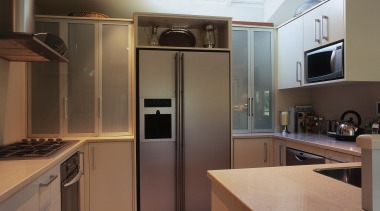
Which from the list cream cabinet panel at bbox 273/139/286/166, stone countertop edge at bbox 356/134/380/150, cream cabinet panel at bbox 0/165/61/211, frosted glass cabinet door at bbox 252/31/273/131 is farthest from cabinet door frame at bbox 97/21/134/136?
stone countertop edge at bbox 356/134/380/150

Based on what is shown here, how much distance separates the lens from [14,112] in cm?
245

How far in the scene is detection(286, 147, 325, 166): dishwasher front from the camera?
7.75 feet

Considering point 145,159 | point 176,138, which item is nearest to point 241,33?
point 176,138

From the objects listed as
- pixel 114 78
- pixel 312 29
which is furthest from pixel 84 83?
pixel 312 29

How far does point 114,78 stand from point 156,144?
814 millimetres

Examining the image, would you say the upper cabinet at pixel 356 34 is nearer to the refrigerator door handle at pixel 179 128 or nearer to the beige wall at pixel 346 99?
the beige wall at pixel 346 99

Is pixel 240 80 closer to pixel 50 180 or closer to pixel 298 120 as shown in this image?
pixel 298 120

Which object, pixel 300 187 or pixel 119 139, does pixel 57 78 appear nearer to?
pixel 119 139

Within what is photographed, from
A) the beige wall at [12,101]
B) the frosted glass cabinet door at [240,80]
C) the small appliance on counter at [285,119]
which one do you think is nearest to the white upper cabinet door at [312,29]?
the frosted glass cabinet door at [240,80]

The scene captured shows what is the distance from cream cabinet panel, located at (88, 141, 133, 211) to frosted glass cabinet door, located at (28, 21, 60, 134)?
0.50m

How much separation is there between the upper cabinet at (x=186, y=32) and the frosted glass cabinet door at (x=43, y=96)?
0.93 meters

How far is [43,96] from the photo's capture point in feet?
8.93

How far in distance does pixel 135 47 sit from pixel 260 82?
1520 millimetres

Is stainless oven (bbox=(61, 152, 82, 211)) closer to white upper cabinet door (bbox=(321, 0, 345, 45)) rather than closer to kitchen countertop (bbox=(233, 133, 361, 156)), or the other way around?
kitchen countertop (bbox=(233, 133, 361, 156))
